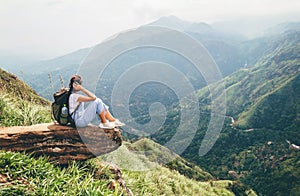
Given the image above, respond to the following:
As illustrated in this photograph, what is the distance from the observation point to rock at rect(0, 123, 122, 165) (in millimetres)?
9492

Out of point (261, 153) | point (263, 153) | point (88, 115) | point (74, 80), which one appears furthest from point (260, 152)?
point (74, 80)

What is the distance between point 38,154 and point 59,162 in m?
0.77

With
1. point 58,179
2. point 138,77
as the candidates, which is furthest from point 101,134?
point 138,77

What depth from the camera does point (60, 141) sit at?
1007 cm

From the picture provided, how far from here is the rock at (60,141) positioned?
9.49 m

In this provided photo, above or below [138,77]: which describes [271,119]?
below

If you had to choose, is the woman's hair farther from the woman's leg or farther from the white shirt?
the woman's leg

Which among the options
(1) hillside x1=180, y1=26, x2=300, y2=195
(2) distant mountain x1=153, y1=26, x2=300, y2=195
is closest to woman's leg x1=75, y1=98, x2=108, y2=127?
(1) hillside x1=180, y1=26, x2=300, y2=195

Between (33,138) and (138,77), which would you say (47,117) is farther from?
(138,77)

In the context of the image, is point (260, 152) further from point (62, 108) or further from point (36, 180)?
point (36, 180)

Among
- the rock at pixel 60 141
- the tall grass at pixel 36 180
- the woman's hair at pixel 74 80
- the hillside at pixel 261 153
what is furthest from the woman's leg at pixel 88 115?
the hillside at pixel 261 153

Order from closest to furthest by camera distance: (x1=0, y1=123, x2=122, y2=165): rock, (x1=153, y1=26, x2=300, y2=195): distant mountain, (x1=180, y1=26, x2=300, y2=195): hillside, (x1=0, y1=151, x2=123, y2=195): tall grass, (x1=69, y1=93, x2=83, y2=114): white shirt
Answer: (x1=0, y1=151, x2=123, y2=195): tall grass
(x1=0, y1=123, x2=122, y2=165): rock
(x1=69, y1=93, x2=83, y2=114): white shirt
(x1=180, y1=26, x2=300, y2=195): hillside
(x1=153, y1=26, x2=300, y2=195): distant mountain

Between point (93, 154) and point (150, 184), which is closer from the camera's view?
point (93, 154)

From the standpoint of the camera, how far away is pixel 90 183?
28.2 ft
